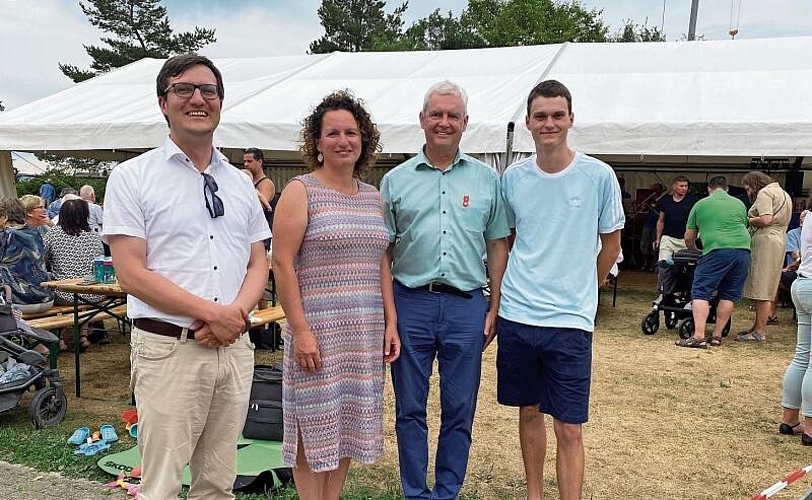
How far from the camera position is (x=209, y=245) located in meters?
2.02

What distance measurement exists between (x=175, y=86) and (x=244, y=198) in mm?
406

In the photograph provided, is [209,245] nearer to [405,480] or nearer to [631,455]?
[405,480]

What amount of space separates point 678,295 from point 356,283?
5686 millimetres

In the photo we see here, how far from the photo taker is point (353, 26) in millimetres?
34562

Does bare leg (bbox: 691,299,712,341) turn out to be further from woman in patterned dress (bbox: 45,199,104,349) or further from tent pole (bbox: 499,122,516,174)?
woman in patterned dress (bbox: 45,199,104,349)

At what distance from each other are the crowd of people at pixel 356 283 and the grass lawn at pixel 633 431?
2.38ft

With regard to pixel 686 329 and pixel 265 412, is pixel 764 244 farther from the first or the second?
pixel 265 412

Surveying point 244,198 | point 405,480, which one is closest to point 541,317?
point 405,480

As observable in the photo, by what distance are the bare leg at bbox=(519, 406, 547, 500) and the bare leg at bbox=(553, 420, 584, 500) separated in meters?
0.14

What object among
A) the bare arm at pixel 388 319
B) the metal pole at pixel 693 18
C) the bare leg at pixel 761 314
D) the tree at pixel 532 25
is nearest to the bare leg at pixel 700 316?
the bare leg at pixel 761 314

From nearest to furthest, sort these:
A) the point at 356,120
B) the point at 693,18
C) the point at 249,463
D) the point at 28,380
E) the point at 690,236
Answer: the point at 356,120
the point at 249,463
the point at 28,380
the point at 690,236
the point at 693,18

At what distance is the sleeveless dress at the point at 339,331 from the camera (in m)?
2.33

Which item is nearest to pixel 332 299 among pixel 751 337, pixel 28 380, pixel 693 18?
pixel 28 380

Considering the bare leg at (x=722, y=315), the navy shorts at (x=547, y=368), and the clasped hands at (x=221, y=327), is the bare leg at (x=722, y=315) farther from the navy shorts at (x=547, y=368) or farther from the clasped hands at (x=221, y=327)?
the clasped hands at (x=221, y=327)
